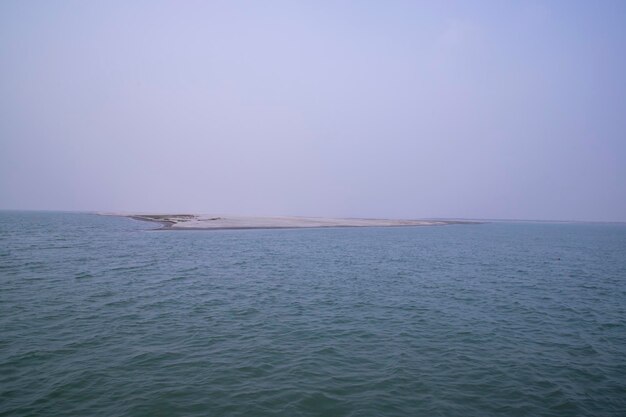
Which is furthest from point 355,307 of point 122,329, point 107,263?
point 107,263

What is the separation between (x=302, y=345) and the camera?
561 inches

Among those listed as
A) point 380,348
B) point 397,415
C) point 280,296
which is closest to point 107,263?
point 280,296

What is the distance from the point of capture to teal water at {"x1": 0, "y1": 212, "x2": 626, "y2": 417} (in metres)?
10.0

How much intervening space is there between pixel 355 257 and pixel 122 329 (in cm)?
→ 3111

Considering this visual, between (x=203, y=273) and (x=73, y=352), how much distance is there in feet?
54.3

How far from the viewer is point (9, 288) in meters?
22.5

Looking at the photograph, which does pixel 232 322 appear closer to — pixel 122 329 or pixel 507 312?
pixel 122 329

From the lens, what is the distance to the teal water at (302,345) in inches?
394

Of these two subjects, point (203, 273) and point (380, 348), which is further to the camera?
point (203, 273)

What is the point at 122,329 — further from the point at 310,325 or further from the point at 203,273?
→ the point at 203,273

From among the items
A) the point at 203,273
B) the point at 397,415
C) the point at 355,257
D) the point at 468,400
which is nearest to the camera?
the point at 397,415

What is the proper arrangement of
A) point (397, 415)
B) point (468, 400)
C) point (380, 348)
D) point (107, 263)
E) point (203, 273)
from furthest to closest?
point (107, 263) < point (203, 273) < point (380, 348) < point (468, 400) < point (397, 415)

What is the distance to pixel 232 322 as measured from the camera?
17.0 meters

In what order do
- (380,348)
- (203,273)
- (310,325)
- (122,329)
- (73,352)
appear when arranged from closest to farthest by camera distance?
(73,352) → (380,348) → (122,329) → (310,325) → (203,273)
